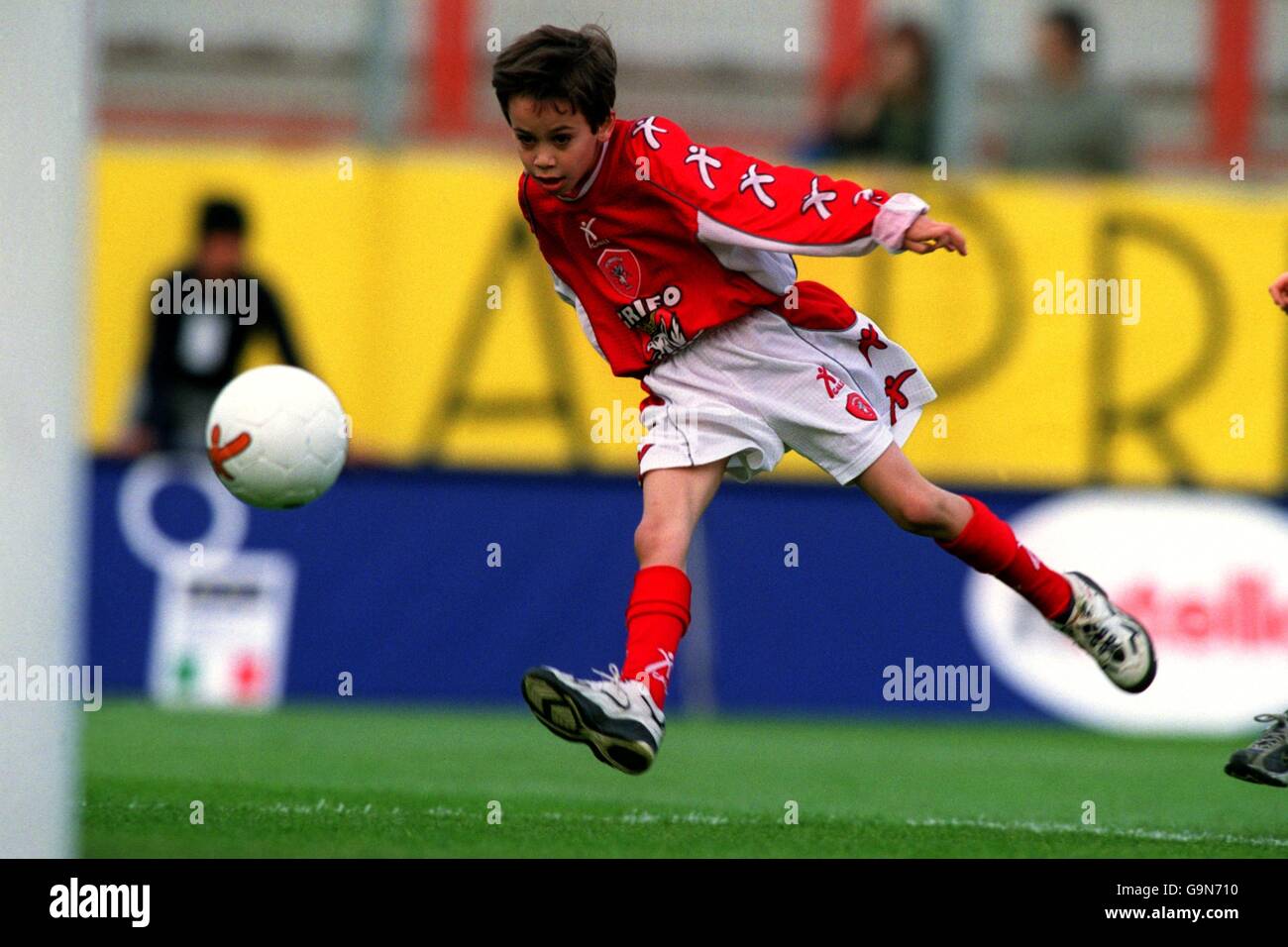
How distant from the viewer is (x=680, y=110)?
1373cm

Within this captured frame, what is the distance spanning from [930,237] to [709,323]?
703 mm

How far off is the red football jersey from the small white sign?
4.35 meters

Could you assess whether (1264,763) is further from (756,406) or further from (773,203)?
(773,203)

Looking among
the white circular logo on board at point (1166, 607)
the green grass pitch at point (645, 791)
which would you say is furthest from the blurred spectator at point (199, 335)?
the white circular logo on board at point (1166, 607)

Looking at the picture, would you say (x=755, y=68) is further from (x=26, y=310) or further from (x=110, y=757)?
(x=26, y=310)

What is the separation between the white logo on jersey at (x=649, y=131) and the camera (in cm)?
527

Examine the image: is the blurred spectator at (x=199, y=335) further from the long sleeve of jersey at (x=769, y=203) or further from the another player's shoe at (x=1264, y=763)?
the another player's shoe at (x=1264, y=763)

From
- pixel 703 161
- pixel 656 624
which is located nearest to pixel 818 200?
pixel 703 161

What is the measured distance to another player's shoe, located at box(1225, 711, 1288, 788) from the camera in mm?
5355

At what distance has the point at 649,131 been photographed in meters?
5.30

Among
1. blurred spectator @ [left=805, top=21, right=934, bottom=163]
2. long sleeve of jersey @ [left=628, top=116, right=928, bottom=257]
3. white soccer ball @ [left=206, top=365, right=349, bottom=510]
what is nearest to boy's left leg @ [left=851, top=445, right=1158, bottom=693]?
long sleeve of jersey @ [left=628, top=116, right=928, bottom=257]

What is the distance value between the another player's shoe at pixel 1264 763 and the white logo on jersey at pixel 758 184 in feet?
6.17

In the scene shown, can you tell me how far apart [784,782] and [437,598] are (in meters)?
3.20
